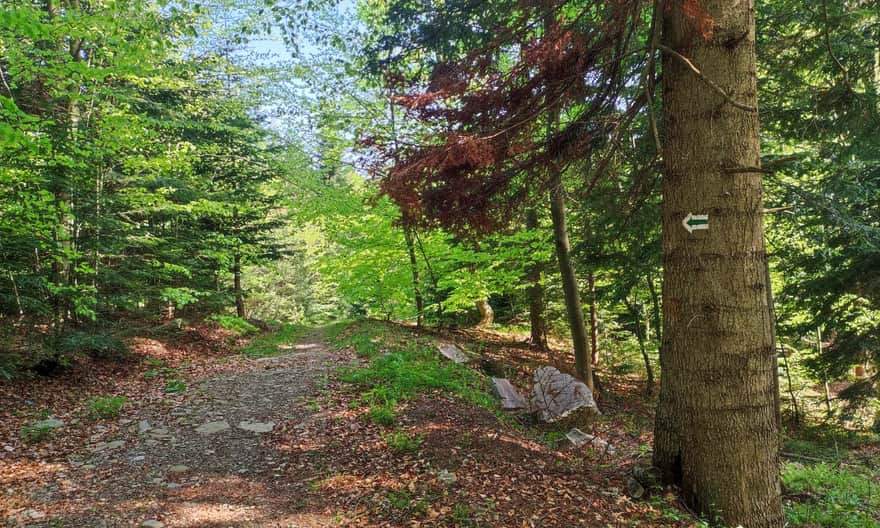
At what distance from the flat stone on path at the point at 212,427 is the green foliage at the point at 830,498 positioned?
6344 mm

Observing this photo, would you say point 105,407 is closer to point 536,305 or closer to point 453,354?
point 453,354

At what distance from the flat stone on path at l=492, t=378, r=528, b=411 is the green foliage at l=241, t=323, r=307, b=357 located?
641 cm

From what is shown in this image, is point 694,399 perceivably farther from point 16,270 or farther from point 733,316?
point 16,270

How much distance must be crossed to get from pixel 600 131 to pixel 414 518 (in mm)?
3952

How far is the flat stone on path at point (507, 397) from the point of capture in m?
7.64

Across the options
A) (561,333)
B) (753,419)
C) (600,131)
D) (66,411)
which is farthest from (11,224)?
(561,333)

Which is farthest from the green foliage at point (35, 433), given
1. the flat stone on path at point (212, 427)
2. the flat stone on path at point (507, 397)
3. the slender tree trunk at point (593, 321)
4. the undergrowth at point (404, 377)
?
the slender tree trunk at point (593, 321)

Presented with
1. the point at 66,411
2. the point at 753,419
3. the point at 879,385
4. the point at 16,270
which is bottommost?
the point at 879,385

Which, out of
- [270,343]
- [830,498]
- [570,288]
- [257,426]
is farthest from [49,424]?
[830,498]

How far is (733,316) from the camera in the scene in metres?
3.46

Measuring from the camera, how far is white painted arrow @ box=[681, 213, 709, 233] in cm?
353

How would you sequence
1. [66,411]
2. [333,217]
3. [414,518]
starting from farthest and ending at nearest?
[333,217], [66,411], [414,518]

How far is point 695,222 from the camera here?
3.56 m

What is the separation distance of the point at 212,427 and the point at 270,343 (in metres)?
7.99
